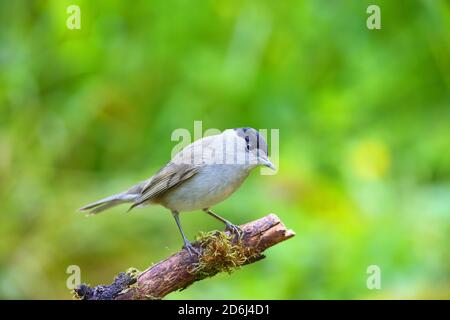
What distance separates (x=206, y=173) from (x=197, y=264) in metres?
0.61

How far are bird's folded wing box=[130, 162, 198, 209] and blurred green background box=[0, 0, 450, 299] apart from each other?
1.46m

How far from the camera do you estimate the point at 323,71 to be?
6.18 meters

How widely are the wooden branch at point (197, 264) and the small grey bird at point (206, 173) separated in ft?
0.26

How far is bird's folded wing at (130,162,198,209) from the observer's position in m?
3.63

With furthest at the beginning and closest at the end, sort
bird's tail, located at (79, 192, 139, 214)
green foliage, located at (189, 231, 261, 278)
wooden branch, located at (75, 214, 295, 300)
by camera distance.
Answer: bird's tail, located at (79, 192, 139, 214), green foliage, located at (189, 231, 261, 278), wooden branch, located at (75, 214, 295, 300)

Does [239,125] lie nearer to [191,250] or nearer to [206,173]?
[206,173]

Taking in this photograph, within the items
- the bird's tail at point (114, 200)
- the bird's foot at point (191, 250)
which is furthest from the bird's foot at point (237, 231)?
the bird's tail at point (114, 200)

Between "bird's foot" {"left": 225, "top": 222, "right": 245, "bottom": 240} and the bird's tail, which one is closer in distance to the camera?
"bird's foot" {"left": 225, "top": 222, "right": 245, "bottom": 240}

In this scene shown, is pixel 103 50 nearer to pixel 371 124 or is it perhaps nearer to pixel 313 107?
pixel 313 107

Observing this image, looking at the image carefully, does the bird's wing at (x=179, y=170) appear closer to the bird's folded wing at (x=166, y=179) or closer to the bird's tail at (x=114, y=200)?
the bird's folded wing at (x=166, y=179)

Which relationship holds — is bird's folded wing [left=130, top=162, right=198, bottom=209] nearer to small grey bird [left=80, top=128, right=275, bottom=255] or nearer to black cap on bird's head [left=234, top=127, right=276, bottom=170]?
small grey bird [left=80, top=128, right=275, bottom=255]

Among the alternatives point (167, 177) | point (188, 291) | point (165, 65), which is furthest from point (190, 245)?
point (165, 65)

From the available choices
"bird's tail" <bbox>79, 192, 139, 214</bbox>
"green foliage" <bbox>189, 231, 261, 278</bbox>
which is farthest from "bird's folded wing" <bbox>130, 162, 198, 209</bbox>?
"green foliage" <bbox>189, 231, 261, 278</bbox>

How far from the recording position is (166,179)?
370 cm
